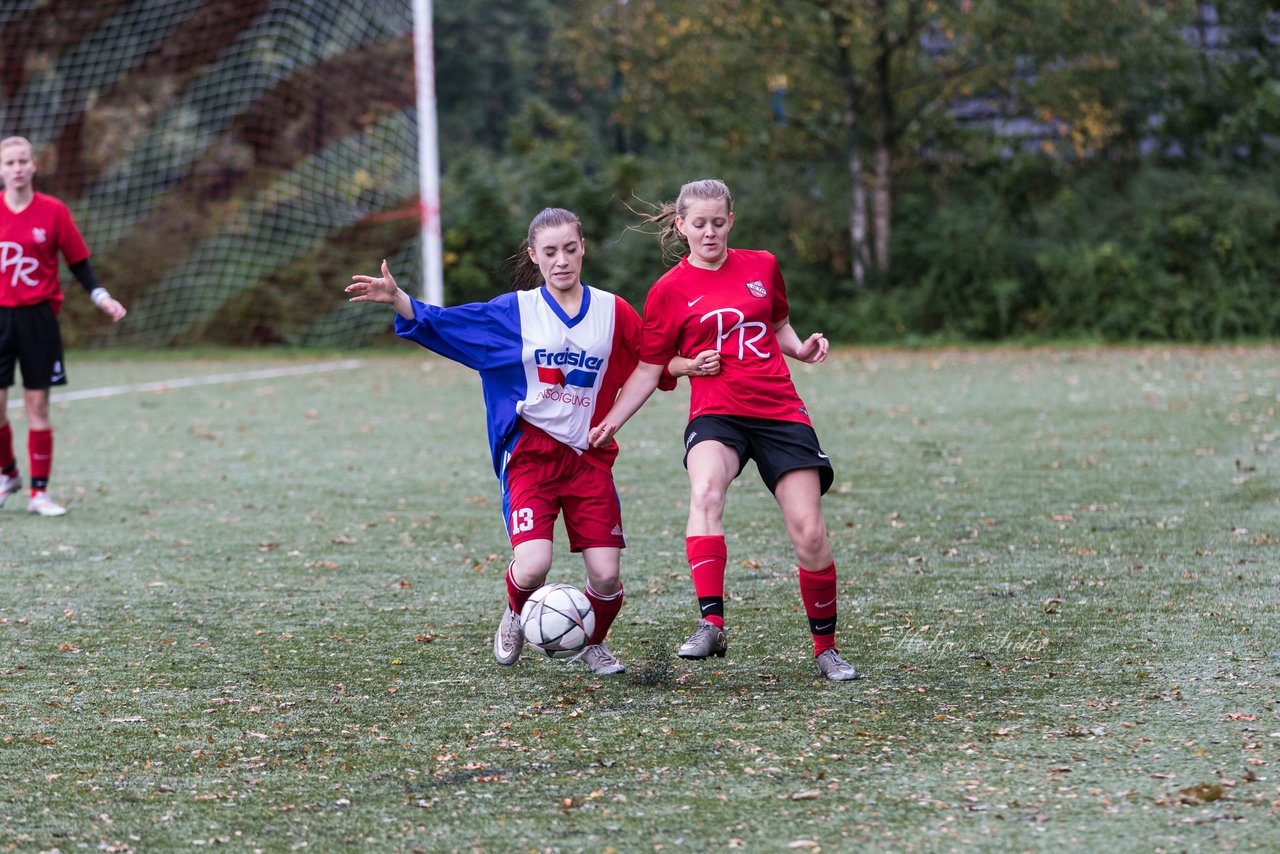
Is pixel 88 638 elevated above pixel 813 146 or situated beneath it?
situated beneath

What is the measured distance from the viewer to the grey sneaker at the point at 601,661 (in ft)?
15.0

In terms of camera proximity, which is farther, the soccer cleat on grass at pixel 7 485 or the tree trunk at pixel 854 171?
the tree trunk at pixel 854 171

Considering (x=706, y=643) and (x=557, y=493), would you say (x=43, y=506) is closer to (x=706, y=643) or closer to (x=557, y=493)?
(x=557, y=493)

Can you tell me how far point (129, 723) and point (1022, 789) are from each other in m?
2.33

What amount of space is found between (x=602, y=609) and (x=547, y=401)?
0.67 m

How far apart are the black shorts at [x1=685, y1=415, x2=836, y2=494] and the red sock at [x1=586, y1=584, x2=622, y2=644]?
485 mm

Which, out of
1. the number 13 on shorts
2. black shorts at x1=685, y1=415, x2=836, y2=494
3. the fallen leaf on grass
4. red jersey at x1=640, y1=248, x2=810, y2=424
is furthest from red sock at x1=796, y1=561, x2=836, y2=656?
the fallen leaf on grass

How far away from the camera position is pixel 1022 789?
10.9 feet

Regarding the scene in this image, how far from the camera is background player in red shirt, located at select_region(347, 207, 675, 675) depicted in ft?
15.0

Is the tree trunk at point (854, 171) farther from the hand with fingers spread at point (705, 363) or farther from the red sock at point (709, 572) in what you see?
the red sock at point (709, 572)

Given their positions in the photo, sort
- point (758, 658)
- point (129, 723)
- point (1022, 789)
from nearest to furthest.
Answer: point (1022, 789) → point (129, 723) → point (758, 658)

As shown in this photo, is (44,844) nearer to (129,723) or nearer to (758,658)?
(129,723)

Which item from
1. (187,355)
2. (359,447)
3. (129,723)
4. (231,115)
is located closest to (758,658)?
(129,723)

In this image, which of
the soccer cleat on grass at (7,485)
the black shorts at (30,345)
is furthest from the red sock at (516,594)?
the soccer cleat on grass at (7,485)
